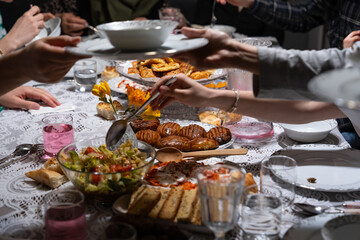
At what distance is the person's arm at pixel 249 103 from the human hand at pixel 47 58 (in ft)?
1.28

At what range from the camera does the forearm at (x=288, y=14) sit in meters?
3.38

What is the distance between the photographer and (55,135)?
1.54 metres

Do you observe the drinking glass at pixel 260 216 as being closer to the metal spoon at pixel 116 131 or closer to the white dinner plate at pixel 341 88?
the white dinner plate at pixel 341 88

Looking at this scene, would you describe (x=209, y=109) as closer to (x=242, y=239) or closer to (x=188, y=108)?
(x=188, y=108)

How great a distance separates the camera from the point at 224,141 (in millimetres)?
1581

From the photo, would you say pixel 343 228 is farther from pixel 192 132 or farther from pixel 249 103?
pixel 192 132

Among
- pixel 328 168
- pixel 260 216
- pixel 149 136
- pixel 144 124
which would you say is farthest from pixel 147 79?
pixel 260 216

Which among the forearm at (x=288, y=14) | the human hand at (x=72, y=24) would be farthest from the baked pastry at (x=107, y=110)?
the forearm at (x=288, y=14)

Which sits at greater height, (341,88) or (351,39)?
(341,88)

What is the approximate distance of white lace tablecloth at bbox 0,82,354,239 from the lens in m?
1.15

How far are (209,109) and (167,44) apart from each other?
952 millimetres

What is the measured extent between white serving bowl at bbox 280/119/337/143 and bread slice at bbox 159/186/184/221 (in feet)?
2.06

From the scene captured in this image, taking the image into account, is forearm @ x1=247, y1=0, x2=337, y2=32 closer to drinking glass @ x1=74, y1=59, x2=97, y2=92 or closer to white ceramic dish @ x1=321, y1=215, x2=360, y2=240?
drinking glass @ x1=74, y1=59, x2=97, y2=92

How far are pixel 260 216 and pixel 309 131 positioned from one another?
649 mm
